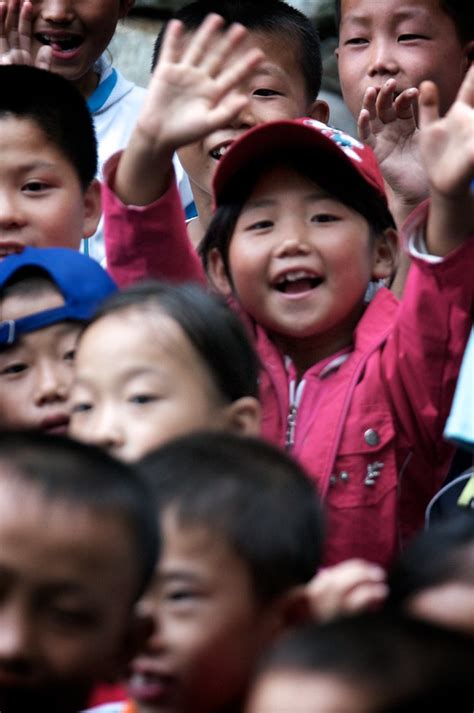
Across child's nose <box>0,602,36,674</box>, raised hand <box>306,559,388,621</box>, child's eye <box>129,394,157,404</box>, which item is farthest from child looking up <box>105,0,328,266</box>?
child's nose <box>0,602,36,674</box>

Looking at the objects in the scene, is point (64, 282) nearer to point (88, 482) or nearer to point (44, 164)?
point (44, 164)

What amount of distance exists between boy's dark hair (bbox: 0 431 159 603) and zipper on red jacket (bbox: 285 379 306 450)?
3.43 feet

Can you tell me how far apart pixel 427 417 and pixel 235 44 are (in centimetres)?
82

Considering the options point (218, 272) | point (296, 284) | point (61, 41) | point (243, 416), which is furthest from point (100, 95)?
point (243, 416)

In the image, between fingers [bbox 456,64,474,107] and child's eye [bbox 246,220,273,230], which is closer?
fingers [bbox 456,64,474,107]

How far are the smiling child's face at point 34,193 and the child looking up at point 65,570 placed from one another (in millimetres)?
1525

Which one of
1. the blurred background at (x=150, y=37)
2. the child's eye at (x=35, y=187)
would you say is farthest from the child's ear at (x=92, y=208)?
the blurred background at (x=150, y=37)

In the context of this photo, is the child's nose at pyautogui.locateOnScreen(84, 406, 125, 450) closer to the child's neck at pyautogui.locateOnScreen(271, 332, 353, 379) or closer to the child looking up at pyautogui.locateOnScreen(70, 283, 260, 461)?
the child looking up at pyautogui.locateOnScreen(70, 283, 260, 461)

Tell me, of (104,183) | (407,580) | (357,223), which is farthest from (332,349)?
(407,580)

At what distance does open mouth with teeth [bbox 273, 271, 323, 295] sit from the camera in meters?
3.16

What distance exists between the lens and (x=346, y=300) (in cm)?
317

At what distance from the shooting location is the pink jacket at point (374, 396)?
2.85 m

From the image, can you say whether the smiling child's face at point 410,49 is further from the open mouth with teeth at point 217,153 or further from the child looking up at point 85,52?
the child looking up at point 85,52

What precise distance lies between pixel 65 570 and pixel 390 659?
49 cm
